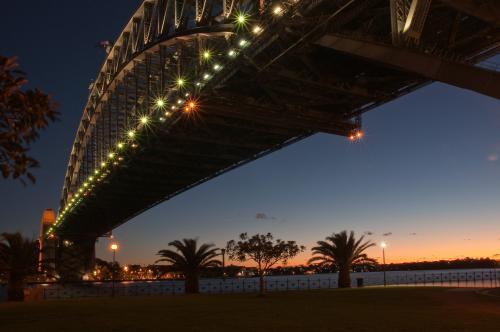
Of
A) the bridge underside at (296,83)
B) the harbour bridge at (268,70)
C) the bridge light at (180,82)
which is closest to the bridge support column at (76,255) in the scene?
the harbour bridge at (268,70)

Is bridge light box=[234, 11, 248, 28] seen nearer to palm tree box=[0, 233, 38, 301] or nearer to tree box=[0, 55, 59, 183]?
tree box=[0, 55, 59, 183]

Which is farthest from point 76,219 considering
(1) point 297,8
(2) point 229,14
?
(1) point 297,8

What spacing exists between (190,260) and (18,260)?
500 inches

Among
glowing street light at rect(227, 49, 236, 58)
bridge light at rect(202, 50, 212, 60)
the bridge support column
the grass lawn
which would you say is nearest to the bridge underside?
glowing street light at rect(227, 49, 236, 58)

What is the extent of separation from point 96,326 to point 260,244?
65.5 feet

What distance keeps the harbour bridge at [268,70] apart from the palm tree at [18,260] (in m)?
11.5

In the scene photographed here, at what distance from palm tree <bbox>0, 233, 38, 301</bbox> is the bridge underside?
1155 cm

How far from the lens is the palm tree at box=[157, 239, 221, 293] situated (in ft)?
141

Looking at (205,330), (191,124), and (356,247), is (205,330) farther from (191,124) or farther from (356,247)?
(356,247)

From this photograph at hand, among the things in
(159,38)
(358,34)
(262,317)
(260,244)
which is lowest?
(262,317)

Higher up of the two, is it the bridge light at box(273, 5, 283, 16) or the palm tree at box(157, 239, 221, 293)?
the bridge light at box(273, 5, 283, 16)

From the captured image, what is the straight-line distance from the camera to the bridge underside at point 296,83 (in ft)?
55.9

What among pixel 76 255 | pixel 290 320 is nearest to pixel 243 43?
pixel 290 320

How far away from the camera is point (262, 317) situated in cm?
1791
